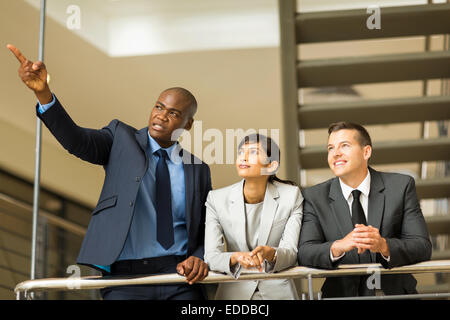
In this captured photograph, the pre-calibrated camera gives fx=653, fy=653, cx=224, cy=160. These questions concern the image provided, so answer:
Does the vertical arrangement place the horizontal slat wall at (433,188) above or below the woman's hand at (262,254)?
above

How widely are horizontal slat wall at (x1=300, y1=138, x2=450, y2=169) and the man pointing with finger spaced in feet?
3.94

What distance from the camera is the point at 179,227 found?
213 centimetres

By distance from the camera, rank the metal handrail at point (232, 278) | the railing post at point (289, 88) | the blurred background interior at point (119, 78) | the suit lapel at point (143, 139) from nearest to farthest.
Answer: the metal handrail at point (232, 278) < the suit lapel at point (143, 139) < the railing post at point (289, 88) < the blurred background interior at point (119, 78)

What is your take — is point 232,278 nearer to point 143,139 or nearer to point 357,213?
point 357,213

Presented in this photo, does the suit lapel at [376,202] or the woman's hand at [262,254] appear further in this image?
the suit lapel at [376,202]

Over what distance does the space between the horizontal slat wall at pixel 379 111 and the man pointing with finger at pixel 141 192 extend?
126 centimetres

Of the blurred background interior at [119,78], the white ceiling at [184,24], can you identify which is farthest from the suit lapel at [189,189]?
the white ceiling at [184,24]

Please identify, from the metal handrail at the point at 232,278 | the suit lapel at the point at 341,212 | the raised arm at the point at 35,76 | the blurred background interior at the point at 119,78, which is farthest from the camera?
the blurred background interior at the point at 119,78

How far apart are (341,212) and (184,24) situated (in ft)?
12.5

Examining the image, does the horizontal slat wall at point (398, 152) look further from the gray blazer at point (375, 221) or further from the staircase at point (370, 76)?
the gray blazer at point (375, 221)

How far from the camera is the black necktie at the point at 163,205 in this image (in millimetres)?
2080

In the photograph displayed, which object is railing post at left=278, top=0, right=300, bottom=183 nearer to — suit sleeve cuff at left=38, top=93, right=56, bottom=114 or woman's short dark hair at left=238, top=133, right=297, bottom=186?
woman's short dark hair at left=238, top=133, right=297, bottom=186

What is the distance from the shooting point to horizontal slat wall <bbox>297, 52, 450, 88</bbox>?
3307 mm
